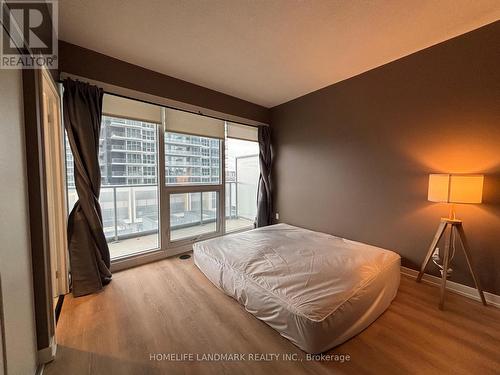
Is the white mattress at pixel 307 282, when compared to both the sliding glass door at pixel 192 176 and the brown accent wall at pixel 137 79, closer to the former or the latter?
the sliding glass door at pixel 192 176

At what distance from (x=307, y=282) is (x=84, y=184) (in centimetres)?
241

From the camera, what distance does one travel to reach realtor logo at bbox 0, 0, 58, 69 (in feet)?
3.19

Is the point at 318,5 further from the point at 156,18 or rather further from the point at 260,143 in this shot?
the point at 260,143

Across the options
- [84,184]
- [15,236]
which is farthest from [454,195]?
[84,184]

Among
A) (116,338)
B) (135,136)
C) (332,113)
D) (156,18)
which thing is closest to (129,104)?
(135,136)

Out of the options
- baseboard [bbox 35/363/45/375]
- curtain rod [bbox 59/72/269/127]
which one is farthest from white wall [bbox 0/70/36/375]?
curtain rod [bbox 59/72/269/127]

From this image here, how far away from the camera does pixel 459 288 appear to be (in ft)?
6.69

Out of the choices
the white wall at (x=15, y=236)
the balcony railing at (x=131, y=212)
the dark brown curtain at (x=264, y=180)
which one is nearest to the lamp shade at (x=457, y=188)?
the dark brown curtain at (x=264, y=180)

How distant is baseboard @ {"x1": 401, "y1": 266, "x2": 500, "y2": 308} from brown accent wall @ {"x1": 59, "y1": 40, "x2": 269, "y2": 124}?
10.9 feet

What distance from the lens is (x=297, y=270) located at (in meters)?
1.84

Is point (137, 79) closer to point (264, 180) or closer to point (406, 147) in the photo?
point (264, 180)

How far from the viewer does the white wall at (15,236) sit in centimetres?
93

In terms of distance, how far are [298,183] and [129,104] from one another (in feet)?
9.15

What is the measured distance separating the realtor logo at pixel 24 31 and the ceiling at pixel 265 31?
0.24 meters
